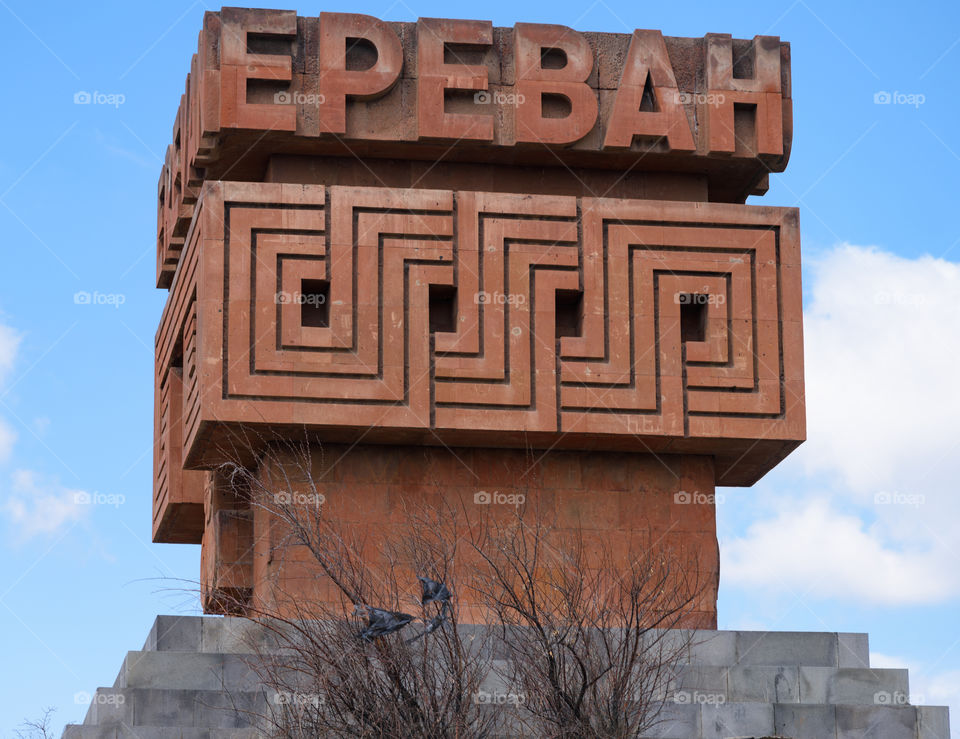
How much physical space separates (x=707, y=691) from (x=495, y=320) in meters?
6.27

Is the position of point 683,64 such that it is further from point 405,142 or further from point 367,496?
point 367,496

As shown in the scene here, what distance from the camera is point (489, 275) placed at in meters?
27.2

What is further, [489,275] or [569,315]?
[569,315]

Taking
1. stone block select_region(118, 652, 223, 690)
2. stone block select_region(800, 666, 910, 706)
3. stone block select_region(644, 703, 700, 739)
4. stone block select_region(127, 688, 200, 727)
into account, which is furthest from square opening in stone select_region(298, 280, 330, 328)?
stone block select_region(800, 666, 910, 706)

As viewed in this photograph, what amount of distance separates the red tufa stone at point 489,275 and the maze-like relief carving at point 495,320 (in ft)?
0.11

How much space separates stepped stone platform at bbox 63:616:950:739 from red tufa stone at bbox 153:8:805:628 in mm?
2283

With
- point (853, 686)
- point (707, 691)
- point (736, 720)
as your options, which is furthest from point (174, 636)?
point (853, 686)

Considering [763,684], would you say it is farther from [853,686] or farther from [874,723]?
[874,723]

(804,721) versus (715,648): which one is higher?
(715,648)

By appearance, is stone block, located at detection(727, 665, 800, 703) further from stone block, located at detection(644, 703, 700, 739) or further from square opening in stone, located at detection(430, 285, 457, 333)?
square opening in stone, located at detection(430, 285, 457, 333)

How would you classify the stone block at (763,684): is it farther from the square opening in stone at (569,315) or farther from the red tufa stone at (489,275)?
the square opening in stone at (569,315)

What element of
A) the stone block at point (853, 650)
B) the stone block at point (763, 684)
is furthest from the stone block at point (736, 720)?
the stone block at point (853, 650)

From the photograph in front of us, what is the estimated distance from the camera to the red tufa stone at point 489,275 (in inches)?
1045

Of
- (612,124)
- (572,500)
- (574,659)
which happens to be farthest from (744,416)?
(574,659)
